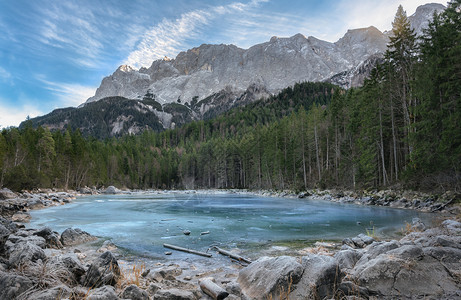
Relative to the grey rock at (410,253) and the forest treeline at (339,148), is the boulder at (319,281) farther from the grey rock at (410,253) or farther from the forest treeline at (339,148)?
the forest treeline at (339,148)

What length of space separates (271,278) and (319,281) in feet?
3.00

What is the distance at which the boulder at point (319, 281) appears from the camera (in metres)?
4.63

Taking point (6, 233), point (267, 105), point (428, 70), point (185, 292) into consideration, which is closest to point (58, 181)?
point (6, 233)

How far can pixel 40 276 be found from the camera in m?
4.23

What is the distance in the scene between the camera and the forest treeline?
1961 cm

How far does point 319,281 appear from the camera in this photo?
15.6ft

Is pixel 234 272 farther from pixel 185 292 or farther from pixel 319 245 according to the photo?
pixel 319 245

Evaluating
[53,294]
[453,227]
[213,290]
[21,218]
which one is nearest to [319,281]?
[213,290]

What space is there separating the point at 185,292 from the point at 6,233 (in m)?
4.41

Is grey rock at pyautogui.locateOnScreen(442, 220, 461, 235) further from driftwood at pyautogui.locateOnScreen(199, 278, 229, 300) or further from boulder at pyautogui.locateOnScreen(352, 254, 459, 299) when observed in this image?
driftwood at pyautogui.locateOnScreen(199, 278, 229, 300)

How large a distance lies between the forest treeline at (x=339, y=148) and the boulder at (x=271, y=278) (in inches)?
719

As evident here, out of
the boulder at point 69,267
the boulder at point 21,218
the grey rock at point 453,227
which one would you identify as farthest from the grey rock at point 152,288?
the boulder at point 21,218

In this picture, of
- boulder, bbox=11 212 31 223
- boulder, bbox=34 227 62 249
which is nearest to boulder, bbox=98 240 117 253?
boulder, bbox=34 227 62 249

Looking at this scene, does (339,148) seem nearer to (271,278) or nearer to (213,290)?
(271,278)
